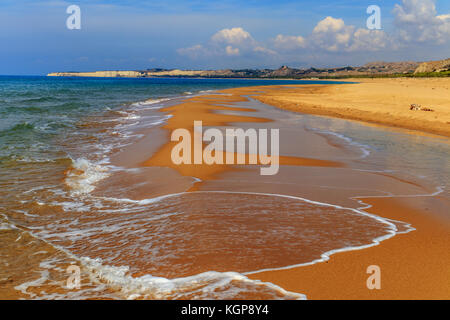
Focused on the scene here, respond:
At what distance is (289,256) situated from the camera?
445cm

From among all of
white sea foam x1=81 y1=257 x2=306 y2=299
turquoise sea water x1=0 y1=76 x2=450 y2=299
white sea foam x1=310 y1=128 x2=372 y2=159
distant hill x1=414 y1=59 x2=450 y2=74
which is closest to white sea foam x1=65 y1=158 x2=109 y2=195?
turquoise sea water x1=0 y1=76 x2=450 y2=299

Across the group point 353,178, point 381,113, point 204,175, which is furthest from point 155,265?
point 381,113

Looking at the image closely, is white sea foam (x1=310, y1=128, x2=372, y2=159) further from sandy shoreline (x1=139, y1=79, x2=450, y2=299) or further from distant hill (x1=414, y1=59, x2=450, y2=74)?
distant hill (x1=414, y1=59, x2=450, y2=74)

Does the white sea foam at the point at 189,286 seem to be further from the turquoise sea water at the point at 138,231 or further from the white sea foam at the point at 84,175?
the white sea foam at the point at 84,175

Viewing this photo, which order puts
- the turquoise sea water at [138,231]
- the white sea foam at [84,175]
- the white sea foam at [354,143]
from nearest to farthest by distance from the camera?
1. the turquoise sea water at [138,231]
2. the white sea foam at [84,175]
3. the white sea foam at [354,143]

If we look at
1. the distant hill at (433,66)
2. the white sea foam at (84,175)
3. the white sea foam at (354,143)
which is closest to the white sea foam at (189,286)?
the white sea foam at (84,175)

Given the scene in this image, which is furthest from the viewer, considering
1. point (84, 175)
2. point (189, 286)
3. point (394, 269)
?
point (84, 175)

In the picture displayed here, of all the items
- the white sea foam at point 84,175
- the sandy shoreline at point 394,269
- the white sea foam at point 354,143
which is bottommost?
the sandy shoreline at point 394,269

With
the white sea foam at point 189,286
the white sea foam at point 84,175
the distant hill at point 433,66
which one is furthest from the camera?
the distant hill at point 433,66

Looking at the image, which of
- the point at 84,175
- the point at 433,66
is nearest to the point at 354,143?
the point at 84,175

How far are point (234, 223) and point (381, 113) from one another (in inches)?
760

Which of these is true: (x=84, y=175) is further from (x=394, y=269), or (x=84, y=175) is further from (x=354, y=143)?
(x=354, y=143)
